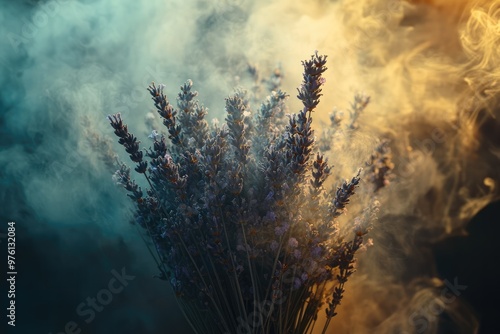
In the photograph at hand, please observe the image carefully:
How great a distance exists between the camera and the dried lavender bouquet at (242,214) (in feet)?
4.08

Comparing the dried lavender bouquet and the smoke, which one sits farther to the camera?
the smoke

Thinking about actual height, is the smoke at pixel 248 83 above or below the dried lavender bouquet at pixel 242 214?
above

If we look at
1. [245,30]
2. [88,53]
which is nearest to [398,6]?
[245,30]

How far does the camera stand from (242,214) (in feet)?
4.10

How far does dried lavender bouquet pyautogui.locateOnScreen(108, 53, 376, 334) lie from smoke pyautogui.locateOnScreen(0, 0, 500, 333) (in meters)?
0.50

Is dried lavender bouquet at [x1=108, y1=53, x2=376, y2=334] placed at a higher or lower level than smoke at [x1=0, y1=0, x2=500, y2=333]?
lower

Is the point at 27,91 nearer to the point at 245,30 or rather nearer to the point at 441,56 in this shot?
the point at 245,30

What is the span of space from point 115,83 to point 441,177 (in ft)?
4.76

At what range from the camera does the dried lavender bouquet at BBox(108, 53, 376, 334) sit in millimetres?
1243

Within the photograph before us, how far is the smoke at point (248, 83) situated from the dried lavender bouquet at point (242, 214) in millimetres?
495

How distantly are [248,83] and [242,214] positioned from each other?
2.86 feet

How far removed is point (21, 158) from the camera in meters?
1.83

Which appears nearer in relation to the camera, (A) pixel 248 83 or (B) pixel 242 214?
(B) pixel 242 214

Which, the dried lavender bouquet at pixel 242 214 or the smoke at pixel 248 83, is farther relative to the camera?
the smoke at pixel 248 83
